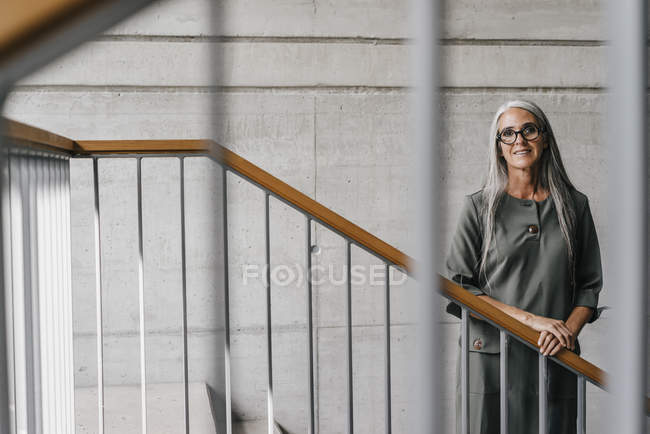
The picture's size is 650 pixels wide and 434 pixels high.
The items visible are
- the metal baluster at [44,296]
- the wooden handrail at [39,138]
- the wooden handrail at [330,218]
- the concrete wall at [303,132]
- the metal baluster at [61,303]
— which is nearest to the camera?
the wooden handrail at [39,138]

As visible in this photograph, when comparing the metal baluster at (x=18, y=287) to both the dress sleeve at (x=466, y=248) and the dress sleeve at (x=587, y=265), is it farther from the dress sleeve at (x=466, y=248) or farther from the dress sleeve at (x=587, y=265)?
the dress sleeve at (x=587, y=265)

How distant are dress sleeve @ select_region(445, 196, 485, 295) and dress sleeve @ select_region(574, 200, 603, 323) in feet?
0.94

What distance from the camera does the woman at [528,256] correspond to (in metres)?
1.81

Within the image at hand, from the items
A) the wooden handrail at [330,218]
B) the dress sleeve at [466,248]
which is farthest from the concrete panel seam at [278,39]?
the wooden handrail at [330,218]

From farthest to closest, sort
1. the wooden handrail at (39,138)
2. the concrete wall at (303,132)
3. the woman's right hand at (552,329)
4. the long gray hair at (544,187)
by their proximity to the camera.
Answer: the concrete wall at (303,132), the long gray hair at (544,187), the woman's right hand at (552,329), the wooden handrail at (39,138)

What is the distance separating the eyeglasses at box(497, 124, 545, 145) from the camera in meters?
1.82

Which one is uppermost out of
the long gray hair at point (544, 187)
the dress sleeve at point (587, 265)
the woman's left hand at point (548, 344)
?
the long gray hair at point (544, 187)

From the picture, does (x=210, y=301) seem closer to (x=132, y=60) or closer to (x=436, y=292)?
(x=132, y=60)

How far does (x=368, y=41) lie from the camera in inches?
121

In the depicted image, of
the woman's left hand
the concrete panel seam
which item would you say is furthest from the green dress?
the concrete panel seam

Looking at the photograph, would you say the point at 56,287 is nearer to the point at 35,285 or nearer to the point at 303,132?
the point at 35,285

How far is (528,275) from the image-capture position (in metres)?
1.83

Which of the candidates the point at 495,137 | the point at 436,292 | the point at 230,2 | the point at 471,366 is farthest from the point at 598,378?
the point at 230,2

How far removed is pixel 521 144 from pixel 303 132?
1.45 m
